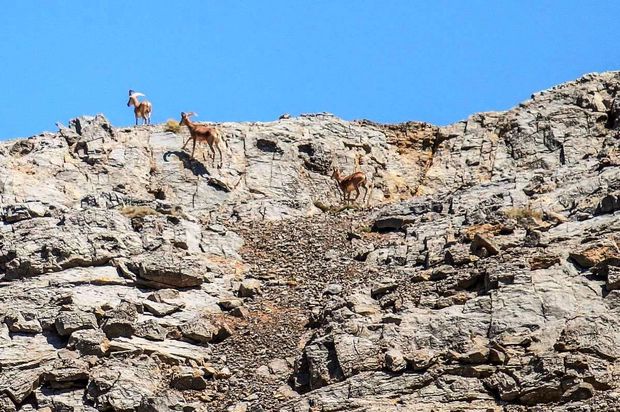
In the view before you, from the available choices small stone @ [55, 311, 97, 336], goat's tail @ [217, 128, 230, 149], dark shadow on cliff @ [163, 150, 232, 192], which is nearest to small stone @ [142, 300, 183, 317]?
small stone @ [55, 311, 97, 336]

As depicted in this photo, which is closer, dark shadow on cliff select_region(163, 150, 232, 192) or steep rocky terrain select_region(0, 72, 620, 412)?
steep rocky terrain select_region(0, 72, 620, 412)

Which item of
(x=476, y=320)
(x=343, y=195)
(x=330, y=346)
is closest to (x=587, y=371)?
(x=476, y=320)

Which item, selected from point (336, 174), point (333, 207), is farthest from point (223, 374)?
point (336, 174)

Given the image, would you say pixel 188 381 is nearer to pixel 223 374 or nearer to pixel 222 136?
pixel 223 374

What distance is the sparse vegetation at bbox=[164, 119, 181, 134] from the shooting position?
4741 centimetres

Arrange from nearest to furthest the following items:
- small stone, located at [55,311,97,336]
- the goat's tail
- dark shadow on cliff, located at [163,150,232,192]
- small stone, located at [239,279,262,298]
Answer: small stone, located at [55,311,97,336], small stone, located at [239,279,262,298], dark shadow on cliff, located at [163,150,232,192], the goat's tail

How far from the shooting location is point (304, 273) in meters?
38.1

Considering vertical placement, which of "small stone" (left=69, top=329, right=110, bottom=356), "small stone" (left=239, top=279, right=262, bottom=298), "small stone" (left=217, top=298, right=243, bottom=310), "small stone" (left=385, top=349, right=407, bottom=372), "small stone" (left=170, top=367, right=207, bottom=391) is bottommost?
"small stone" (left=385, top=349, right=407, bottom=372)

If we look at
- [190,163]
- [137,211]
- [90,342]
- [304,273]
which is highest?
[190,163]

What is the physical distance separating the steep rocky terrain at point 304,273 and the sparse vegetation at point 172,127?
1.32 ft

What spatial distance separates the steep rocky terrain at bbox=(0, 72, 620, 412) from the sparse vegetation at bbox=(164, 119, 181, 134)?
0.40m

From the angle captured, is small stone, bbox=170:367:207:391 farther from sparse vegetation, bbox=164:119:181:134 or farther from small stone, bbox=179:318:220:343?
sparse vegetation, bbox=164:119:181:134

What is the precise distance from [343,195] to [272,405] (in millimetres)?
16342

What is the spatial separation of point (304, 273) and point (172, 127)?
11.0 metres
